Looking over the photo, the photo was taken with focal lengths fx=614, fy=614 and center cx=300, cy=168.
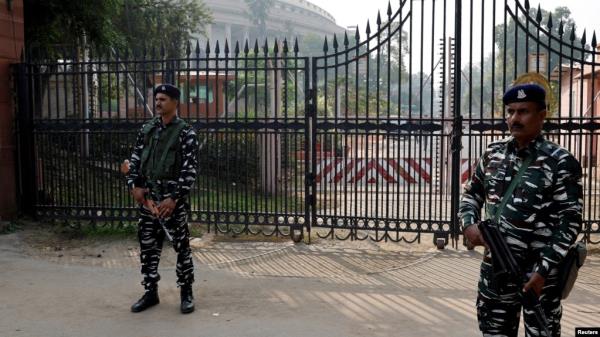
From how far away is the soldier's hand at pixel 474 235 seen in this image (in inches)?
121

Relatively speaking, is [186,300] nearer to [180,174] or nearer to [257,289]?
[257,289]

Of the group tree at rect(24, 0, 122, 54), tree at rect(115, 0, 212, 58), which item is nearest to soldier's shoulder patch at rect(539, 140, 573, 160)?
tree at rect(24, 0, 122, 54)

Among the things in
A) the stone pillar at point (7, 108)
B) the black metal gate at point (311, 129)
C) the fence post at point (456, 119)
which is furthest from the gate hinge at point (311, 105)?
the stone pillar at point (7, 108)

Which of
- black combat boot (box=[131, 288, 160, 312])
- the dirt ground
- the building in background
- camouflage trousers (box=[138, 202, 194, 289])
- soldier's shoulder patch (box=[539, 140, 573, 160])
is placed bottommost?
the dirt ground

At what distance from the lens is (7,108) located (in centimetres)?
812

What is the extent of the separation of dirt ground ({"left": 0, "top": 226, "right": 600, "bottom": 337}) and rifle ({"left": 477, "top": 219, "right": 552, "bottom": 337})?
5.32ft

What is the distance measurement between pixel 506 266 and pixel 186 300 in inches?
114

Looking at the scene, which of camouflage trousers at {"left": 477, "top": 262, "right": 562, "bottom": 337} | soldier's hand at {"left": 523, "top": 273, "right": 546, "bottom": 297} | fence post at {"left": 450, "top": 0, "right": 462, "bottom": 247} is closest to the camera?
soldier's hand at {"left": 523, "top": 273, "right": 546, "bottom": 297}

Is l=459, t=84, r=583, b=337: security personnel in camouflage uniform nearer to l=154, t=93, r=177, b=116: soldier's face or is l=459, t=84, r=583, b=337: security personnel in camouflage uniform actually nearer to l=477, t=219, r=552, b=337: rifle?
l=477, t=219, r=552, b=337: rifle

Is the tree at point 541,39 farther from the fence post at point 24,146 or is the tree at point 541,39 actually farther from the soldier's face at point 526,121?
the fence post at point 24,146

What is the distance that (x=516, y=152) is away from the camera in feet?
10.2

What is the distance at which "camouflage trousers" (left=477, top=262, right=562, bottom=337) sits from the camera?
3.00 meters

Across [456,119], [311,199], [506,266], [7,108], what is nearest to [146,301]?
[311,199]

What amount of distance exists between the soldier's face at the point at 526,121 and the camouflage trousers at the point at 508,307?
0.67 m
